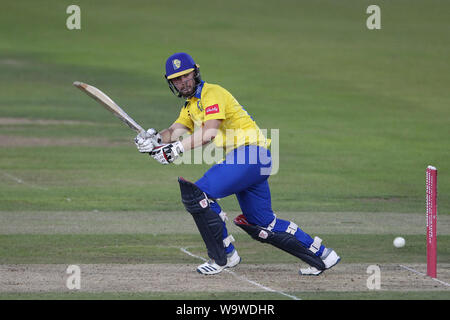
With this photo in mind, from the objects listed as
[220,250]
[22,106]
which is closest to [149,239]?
[220,250]

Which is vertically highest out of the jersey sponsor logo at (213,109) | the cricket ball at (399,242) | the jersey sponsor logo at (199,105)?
the jersey sponsor logo at (199,105)

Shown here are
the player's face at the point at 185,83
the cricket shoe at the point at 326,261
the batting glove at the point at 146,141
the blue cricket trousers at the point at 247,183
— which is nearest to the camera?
the blue cricket trousers at the point at 247,183

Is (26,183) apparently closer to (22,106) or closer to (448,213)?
(448,213)

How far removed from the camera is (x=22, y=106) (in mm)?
24531

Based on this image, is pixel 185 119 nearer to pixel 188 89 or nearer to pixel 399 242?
pixel 188 89

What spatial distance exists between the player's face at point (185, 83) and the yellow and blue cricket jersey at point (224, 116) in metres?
0.06

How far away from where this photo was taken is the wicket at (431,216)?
25.0 feet

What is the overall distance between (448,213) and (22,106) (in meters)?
15.4

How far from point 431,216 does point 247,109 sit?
56.2 feet

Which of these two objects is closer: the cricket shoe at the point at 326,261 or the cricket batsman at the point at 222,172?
the cricket batsman at the point at 222,172

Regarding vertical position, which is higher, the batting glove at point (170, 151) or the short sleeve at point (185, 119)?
the short sleeve at point (185, 119)

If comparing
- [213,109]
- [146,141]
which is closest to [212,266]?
[146,141]

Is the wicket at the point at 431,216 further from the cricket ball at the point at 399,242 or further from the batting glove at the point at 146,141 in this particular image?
the batting glove at the point at 146,141

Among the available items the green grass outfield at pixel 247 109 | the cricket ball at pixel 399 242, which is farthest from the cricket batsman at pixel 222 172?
the cricket ball at pixel 399 242
